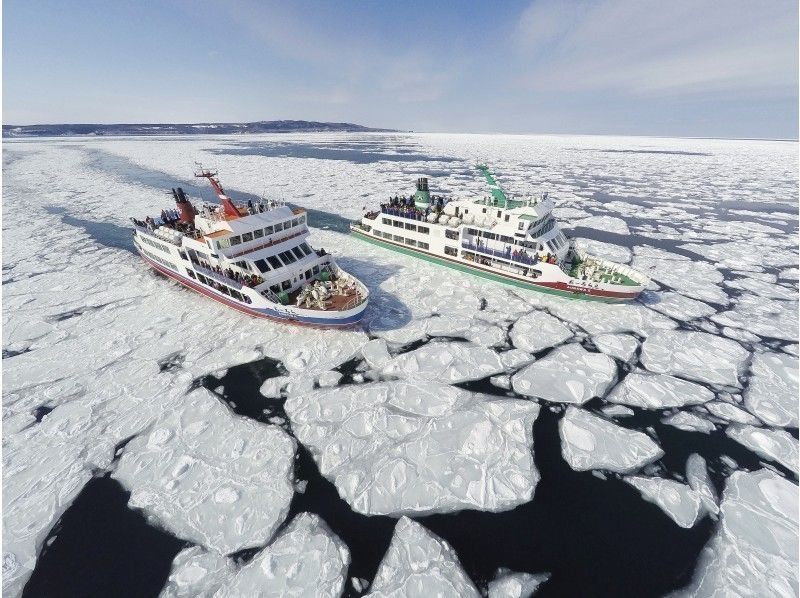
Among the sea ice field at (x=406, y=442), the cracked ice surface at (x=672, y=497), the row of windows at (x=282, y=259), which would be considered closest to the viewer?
the sea ice field at (x=406, y=442)

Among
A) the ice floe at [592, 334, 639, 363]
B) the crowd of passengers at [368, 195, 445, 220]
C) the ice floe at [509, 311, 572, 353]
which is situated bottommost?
the ice floe at [509, 311, 572, 353]

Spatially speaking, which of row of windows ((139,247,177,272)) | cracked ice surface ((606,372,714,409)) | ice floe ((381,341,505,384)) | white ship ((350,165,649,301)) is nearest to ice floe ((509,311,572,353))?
ice floe ((381,341,505,384))

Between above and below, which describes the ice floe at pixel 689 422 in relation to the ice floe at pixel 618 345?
above

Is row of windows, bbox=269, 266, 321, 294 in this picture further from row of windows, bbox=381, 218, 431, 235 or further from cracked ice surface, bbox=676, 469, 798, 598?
cracked ice surface, bbox=676, 469, 798, 598

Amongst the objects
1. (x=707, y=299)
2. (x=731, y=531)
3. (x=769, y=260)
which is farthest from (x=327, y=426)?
(x=769, y=260)

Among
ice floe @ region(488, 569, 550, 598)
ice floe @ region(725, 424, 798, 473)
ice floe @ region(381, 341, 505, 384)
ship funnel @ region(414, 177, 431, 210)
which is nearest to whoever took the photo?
ice floe @ region(488, 569, 550, 598)

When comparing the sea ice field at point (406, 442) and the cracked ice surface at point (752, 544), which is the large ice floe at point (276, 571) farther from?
the cracked ice surface at point (752, 544)

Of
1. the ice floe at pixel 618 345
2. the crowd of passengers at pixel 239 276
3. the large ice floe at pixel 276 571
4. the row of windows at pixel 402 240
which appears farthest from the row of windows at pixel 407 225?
the large ice floe at pixel 276 571

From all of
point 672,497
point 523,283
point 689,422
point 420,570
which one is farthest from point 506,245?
point 420,570
